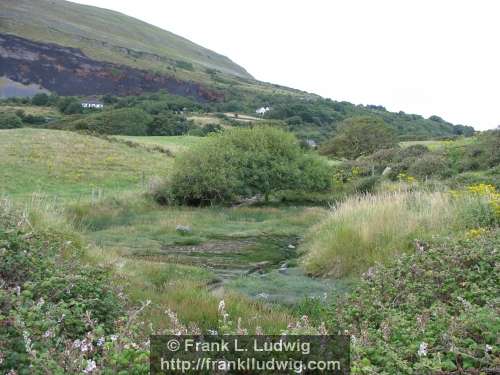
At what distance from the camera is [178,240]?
1509cm

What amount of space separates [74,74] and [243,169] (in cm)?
10746

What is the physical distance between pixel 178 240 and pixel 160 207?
9920mm

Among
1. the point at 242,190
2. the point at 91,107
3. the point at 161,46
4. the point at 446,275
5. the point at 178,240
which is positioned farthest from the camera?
the point at 161,46

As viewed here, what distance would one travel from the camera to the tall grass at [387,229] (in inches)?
380

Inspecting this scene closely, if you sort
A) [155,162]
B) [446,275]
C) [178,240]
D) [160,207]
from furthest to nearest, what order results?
1. [155,162]
2. [160,207]
3. [178,240]
4. [446,275]

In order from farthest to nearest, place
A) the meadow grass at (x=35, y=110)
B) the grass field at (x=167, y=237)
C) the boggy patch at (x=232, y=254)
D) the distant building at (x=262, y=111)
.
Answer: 1. the distant building at (x=262, y=111)
2. the meadow grass at (x=35, y=110)
3. the boggy patch at (x=232, y=254)
4. the grass field at (x=167, y=237)

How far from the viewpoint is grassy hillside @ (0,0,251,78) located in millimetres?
131250

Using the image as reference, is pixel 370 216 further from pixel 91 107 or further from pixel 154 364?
pixel 91 107

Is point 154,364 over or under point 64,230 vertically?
over

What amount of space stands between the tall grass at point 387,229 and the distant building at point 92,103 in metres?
89.3

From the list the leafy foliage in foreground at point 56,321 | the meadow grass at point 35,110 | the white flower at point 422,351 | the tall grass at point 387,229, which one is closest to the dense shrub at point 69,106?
the meadow grass at point 35,110

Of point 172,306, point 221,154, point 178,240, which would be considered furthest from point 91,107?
point 172,306

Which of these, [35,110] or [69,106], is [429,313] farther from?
[69,106]

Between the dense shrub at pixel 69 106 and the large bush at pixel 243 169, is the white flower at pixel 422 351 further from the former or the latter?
the dense shrub at pixel 69 106
